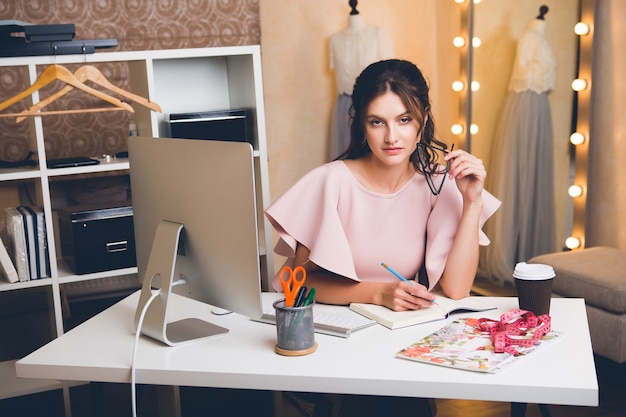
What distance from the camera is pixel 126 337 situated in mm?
1728

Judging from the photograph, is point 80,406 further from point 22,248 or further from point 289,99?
point 289,99

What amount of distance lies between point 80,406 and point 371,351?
71.1 inches

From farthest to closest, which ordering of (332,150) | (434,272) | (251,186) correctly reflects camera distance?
(332,150), (434,272), (251,186)

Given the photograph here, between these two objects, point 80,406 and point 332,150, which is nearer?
point 80,406

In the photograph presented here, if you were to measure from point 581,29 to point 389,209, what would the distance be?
1981 millimetres

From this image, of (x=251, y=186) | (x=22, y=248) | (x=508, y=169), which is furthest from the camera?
(x=508, y=169)

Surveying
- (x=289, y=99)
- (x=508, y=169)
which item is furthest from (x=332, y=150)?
(x=508, y=169)

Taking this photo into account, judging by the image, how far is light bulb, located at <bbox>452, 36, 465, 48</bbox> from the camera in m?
4.24

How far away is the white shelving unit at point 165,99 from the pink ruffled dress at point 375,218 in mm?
1049

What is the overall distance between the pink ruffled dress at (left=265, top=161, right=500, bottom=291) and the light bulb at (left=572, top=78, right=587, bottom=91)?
5.78 ft

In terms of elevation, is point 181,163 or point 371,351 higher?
point 181,163

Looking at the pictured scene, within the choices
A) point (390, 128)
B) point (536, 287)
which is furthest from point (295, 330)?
point (390, 128)

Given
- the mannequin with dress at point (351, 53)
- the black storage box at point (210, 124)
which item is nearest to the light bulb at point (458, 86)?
the mannequin with dress at point (351, 53)

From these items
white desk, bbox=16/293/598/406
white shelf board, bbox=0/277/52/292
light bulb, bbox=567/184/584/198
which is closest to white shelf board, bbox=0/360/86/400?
white shelf board, bbox=0/277/52/292
